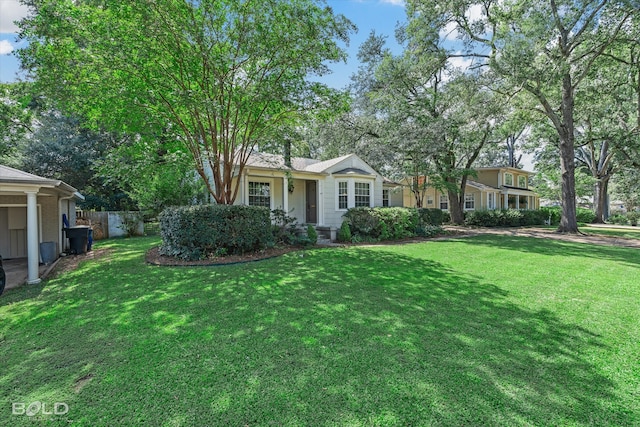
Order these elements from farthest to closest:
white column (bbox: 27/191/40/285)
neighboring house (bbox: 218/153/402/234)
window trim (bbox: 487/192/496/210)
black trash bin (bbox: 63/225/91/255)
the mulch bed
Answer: window trim (bbox: 487/192/496/210) < neighboring house (bbox: 218/153/402/234) < black trash bin (bbox: 63/225/91/255) < the mulch bed < white column (bbox: 27/191/40/285)

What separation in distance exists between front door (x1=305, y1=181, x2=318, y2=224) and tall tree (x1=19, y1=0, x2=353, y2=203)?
5560mm

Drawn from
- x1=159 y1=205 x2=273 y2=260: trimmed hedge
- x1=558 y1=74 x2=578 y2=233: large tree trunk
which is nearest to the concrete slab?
x1=159 y1=205 x2=273 y2=260: trimmed hedge

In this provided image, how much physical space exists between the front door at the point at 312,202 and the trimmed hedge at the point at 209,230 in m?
5.67

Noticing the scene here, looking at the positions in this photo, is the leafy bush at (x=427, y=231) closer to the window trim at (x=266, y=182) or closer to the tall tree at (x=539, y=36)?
the window trim at (x=266, y=182)

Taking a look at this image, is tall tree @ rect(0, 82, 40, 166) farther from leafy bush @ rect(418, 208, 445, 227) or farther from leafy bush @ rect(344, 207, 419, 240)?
leafy bush @ rect(418, 208, 445, 227)

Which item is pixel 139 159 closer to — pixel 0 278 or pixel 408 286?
pixel 0 278

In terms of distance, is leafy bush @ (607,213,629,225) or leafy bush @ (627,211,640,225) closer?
leafy bush @ (627,211,640,225)

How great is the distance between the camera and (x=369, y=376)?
2.64m

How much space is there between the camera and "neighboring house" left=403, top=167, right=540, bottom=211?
2453cm

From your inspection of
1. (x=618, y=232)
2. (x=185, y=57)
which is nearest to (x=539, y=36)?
(x=618, y=232)

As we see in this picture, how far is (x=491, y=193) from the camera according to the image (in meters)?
25.6

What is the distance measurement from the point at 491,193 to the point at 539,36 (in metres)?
15.4

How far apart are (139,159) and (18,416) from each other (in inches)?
341

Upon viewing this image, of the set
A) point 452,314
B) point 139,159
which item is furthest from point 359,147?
point 452,314
